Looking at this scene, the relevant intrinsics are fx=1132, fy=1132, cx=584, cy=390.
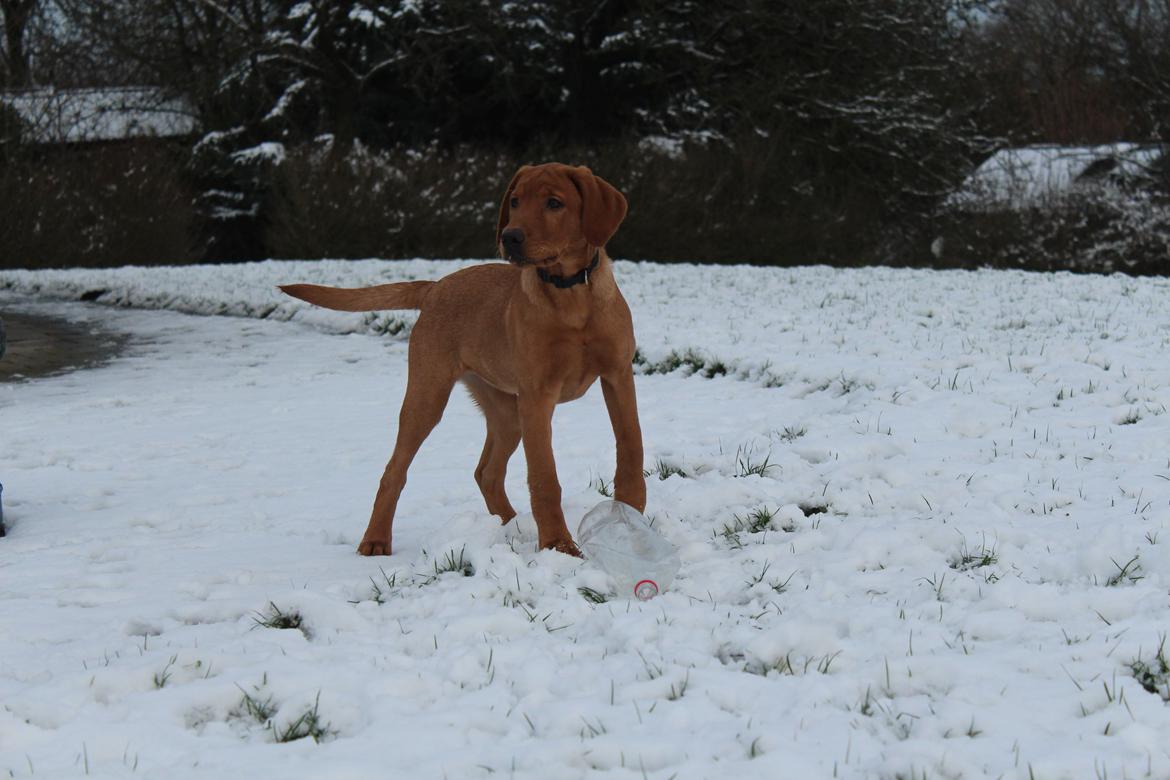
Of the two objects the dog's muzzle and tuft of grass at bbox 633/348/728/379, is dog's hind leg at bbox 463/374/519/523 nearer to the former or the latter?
the dog's muzzle

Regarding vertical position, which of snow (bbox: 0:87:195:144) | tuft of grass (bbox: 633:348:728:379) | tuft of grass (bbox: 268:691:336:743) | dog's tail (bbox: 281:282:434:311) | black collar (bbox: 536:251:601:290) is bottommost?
tuft of grass (bbox: 268:691:336:743)

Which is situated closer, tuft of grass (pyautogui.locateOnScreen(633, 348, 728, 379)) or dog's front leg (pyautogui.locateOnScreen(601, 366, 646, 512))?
dog's front leg (pyautogui.locateOnScreen(601, 366, 646, 512))

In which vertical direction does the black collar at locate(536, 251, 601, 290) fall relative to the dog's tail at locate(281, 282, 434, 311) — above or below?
A: above

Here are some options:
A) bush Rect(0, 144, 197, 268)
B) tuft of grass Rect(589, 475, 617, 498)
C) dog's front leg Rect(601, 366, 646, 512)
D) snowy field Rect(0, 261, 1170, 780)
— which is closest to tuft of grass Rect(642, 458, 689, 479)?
snowy field Rect(0, 261, 1170, 780)

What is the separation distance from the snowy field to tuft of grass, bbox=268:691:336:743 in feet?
0.03

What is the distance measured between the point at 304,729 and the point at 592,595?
3.81 feet

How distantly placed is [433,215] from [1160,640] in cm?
1956

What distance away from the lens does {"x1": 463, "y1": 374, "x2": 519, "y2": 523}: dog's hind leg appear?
4758 mm

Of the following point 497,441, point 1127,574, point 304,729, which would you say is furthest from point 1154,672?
point 497,441

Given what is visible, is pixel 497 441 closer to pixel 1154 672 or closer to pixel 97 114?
pixel 1154 672

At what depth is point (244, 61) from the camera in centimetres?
2472

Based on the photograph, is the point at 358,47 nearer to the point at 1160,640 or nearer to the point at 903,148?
the point at 903,148

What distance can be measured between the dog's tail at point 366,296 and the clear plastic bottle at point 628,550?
1.25 metres

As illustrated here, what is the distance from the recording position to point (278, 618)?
3.60 metres
